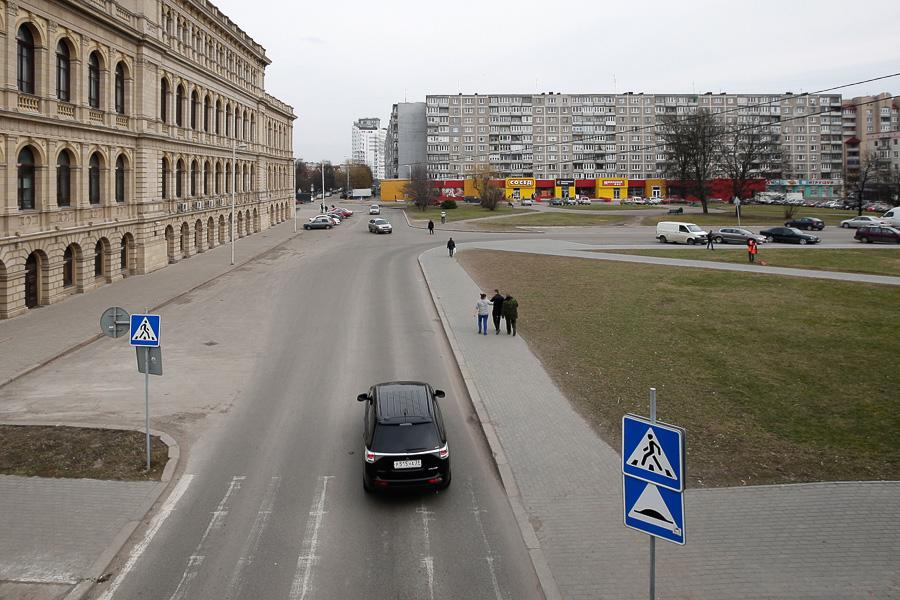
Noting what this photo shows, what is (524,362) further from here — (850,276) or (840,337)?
(850,276)

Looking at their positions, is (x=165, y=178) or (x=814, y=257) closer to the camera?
(x=814, y=257)

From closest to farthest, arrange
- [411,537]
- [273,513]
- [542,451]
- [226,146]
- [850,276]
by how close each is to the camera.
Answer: [411,537]
[273,513]
[542,451]
[850,276]
[226,146]

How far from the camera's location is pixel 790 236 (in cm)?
4931

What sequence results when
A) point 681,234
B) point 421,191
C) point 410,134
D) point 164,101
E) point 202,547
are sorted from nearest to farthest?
point 202,547
point 164,101
point 681,234
point 421,191
point 410,134

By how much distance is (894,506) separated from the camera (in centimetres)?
1009

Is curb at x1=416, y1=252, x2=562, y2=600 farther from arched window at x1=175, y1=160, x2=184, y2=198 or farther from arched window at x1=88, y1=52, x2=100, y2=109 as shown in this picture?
arched window at x1=175, y1=160, x2=184, y2=198

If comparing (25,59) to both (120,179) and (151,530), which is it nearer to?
(120,179)

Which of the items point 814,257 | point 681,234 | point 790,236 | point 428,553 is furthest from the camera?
point 681,234

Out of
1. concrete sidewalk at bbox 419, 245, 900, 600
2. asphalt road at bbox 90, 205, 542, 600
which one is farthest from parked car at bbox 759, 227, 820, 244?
concrete sidewalk at bbox 419, 245, 900, 600

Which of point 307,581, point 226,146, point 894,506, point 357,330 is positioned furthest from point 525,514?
point 226,146

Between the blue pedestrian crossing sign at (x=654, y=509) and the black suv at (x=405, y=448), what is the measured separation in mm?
4658

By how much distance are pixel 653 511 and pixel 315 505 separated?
595 cm

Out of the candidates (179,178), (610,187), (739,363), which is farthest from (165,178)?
(610,187)

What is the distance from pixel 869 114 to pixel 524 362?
16766 cm
